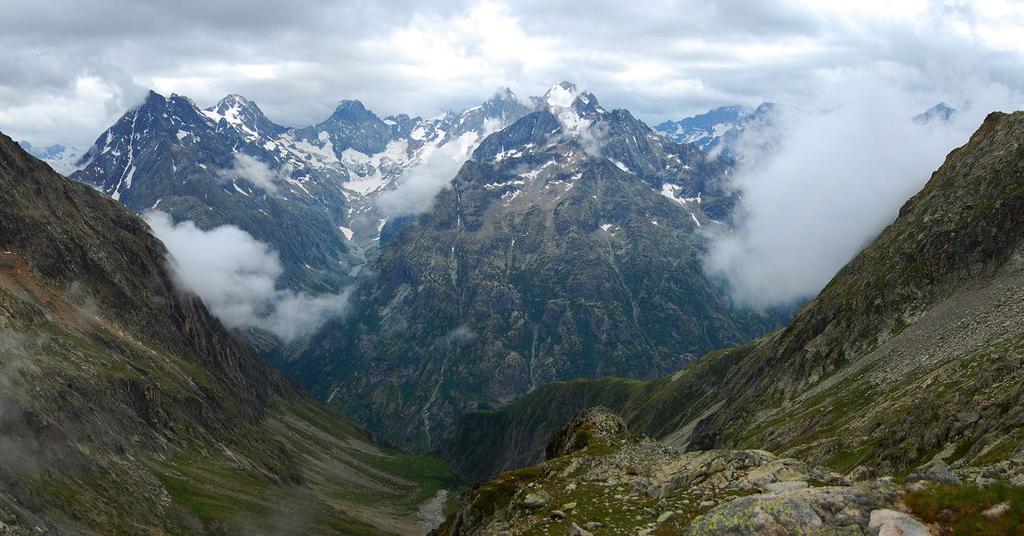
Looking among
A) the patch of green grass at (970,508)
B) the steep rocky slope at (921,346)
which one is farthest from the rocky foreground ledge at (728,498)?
the steep rocky slope at (921,346)

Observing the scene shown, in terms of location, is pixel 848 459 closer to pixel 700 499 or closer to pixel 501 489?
pixel 501 489

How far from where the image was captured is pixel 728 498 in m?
44.1

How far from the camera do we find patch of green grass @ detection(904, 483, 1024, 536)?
85.7 ft

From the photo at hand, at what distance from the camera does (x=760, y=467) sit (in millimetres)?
48312

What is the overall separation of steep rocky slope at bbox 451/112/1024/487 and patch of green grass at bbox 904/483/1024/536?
826 inches

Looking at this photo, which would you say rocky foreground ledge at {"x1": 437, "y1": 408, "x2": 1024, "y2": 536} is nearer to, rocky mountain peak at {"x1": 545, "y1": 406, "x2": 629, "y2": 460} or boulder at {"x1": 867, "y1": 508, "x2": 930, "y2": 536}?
boulder at {"x1": 867, "y1": 508, "x2": 930, "y2": 536}

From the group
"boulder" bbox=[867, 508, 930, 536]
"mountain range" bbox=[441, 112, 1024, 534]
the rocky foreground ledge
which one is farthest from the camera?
"mountain range" bbox=[441, 112, 1024, 534]

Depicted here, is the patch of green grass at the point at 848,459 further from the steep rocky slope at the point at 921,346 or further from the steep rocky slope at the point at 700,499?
the steep rocky slope at the point at 700,499

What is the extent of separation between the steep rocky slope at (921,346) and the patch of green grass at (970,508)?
21.0 meters

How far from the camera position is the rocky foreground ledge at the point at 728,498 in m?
28.1

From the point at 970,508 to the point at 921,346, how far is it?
111483mm

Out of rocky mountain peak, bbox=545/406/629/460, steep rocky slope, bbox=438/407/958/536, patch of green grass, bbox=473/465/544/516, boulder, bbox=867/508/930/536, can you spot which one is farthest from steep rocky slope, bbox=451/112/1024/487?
patch of green grass, bbox=473/465/544/516

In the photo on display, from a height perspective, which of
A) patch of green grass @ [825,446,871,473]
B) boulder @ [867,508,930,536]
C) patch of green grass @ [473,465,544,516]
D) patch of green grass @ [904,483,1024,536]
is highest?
patch of green grass @ [904,483,1024,536]

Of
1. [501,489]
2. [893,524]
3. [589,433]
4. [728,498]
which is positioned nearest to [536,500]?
[728,498]
